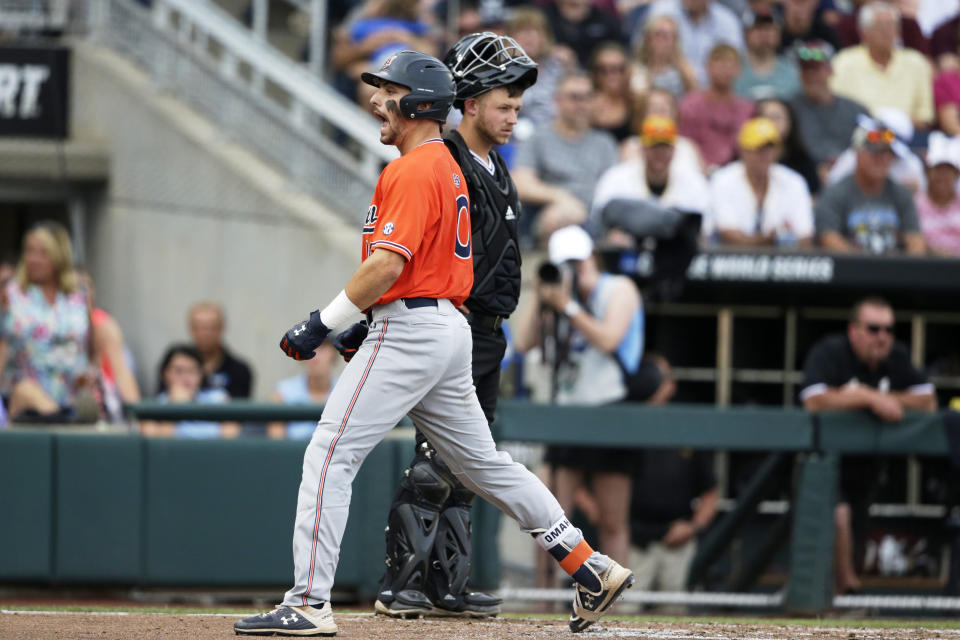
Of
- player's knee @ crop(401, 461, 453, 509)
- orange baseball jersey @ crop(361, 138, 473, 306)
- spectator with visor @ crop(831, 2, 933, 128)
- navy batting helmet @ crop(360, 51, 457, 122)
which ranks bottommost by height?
player's knee @ crop(401, 461, 453, 509)

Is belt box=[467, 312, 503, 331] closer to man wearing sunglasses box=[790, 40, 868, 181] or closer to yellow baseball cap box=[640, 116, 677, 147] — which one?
yellow baseball cap box=[640, 116, 677, 147]

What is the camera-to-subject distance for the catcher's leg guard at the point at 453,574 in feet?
18.7

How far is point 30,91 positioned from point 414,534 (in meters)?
7.71

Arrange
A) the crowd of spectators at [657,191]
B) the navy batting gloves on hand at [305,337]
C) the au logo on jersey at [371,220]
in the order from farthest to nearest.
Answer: the crowd of spectators at [657,191] → the au logo on jersey at [371,220] → the navy batting gloves on hand at [305,337]

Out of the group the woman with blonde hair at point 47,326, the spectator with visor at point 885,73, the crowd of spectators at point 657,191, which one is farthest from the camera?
the spectator with visor at point 885,73

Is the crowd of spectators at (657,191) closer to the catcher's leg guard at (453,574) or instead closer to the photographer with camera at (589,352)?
the photographer with camera at (589,352)

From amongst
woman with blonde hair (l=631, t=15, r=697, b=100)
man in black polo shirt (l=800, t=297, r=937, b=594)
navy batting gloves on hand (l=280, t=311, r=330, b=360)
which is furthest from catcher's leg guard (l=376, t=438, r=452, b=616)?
woman with blonde hair (l=631, t=15, r=697, b=100)

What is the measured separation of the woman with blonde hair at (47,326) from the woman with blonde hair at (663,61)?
459 cm

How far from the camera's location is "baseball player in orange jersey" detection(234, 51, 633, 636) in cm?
483

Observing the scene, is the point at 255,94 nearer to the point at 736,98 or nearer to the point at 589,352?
the point at 736,98

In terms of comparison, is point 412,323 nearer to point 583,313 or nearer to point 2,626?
point 2,626

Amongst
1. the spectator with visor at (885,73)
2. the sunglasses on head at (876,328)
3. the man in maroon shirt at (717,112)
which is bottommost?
the sunglasses on head at (876,328)

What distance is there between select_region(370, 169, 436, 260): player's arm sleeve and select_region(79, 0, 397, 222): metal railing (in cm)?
563

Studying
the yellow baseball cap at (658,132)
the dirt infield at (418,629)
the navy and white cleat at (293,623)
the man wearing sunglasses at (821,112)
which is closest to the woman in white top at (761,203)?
the yellow baseball cap at (658,132)
